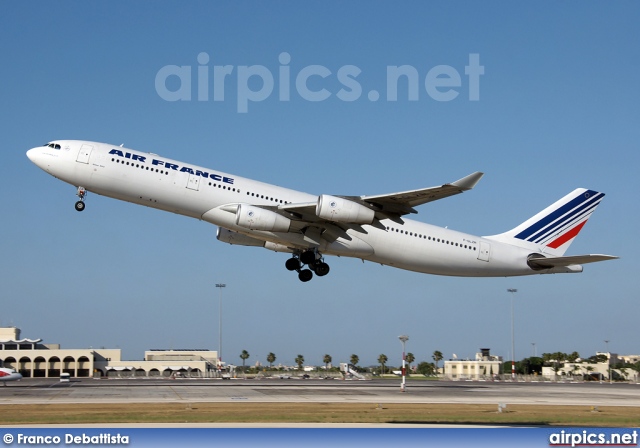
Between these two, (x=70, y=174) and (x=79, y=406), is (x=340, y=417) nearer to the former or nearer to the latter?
(x=79, y=406)

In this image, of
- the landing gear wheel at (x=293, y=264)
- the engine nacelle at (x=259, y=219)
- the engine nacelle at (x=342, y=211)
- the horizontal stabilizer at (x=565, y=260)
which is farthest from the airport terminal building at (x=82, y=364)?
the engine nacelle at (x=342, y=211)

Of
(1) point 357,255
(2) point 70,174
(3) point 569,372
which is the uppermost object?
(2) point 70,174

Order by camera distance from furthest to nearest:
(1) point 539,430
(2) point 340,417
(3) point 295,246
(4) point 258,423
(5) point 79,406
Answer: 1. (3) point 295,246
2. (5) point 79,406
3. (2) point 340,417
4. (4) point 258,423
5. (1) point 539,430

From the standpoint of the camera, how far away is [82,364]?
378 feet

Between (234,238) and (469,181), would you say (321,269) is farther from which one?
(469,181)

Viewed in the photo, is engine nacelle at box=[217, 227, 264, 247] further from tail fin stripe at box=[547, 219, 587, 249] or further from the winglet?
tail fin stripe at box=[547, 219, 587, 249]

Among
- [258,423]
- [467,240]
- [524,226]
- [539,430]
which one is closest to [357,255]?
[467,240]

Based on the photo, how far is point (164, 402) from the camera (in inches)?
1638

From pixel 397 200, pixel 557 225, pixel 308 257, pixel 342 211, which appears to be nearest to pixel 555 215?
pixel 557 225

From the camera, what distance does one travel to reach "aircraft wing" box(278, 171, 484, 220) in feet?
132

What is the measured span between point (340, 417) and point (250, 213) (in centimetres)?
1257

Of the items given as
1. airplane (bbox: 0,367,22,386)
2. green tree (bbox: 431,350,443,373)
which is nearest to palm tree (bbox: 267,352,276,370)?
green tree (bbox: 431,350,443,373)

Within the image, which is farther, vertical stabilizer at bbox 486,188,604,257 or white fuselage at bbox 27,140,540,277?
vertical stabilizer at bbox 486,188,604,257

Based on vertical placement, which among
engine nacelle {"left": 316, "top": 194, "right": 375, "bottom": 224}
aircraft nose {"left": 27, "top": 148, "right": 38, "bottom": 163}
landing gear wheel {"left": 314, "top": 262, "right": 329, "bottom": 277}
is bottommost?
landing gear wheel {"left": 314, "top": 262, "right": 329, "bottom": 277}
